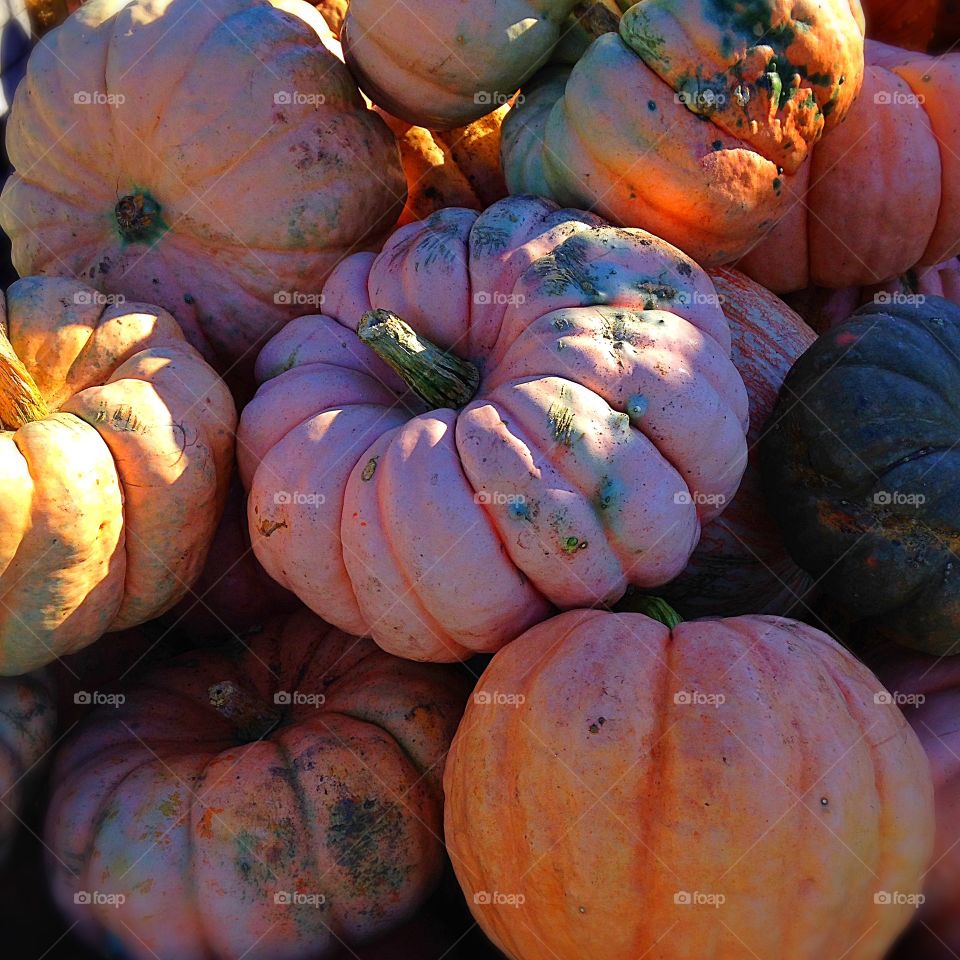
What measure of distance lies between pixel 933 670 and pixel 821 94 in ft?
4.60

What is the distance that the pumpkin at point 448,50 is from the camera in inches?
97.5

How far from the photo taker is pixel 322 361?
8.05 feet

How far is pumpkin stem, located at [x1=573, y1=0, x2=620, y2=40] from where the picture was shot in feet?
8.70

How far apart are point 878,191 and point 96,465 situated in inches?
87.2

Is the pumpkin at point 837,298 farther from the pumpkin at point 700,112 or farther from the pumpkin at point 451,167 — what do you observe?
the pumpkin at point 451,167

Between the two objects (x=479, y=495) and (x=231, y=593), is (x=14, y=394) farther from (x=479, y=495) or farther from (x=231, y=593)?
(x=479, y=495)

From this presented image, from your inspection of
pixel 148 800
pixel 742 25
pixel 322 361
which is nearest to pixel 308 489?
pixel 322 361

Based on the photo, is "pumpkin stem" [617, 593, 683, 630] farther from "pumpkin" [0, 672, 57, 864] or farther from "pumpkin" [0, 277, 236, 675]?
"pumpkin" [0, 672, 57, 864]

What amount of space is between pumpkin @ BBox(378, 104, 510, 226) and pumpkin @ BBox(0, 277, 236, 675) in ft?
3.11

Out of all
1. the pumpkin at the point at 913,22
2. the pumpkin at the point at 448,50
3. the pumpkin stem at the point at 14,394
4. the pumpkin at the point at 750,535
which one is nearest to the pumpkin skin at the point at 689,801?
the pumpkin at the point at 750,535

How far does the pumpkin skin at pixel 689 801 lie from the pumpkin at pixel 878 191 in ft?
4.62

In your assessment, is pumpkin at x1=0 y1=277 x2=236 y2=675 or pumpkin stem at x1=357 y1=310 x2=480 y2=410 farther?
pumpkin stem at x1=357 y1=310 x2=480 y2=410

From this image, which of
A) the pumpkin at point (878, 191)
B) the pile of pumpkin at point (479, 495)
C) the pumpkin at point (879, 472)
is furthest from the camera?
the pumpkin at point (878, 191)

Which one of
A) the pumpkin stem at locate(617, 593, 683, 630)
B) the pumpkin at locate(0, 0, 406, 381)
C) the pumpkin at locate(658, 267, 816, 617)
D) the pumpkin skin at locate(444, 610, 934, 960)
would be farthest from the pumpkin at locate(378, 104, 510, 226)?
the pumpkin skin at locate(444, 610, 934, 960)
